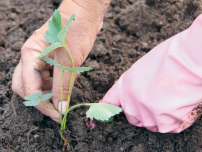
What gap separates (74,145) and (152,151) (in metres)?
0.53

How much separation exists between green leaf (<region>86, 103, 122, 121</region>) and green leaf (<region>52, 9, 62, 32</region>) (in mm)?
485

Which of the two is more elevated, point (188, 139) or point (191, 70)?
point (191, 70)

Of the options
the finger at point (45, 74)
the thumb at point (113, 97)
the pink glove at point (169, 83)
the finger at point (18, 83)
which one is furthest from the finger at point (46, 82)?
the pink glove at point (169, 83)

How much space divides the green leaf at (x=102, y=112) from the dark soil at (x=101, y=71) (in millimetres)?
325

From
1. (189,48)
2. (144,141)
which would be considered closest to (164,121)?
(144,141)

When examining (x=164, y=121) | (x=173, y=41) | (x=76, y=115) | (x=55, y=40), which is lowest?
(x=76, y=115)

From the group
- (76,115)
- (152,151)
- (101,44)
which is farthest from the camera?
(101,44)

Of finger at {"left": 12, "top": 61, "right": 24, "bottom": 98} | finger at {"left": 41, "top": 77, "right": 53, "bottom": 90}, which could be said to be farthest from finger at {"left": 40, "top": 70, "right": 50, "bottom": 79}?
finger at {"left": 12, "top": 61, "right": 24, "bottom": 98}

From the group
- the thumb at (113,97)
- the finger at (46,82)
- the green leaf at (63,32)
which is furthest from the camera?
the finger at (46,82)

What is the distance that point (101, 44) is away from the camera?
1743mm

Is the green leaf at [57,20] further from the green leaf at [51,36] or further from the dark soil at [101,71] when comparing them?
the dark soil at [101,71]

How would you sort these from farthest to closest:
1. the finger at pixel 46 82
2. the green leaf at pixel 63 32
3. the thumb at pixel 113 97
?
the finger at pixel 46 82 < the thumb at pixel 113 97 < the green leaf at pixel 63 32

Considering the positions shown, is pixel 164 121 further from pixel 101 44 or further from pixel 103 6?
pixel 101 44

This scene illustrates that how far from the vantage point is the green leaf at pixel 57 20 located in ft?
3.23
